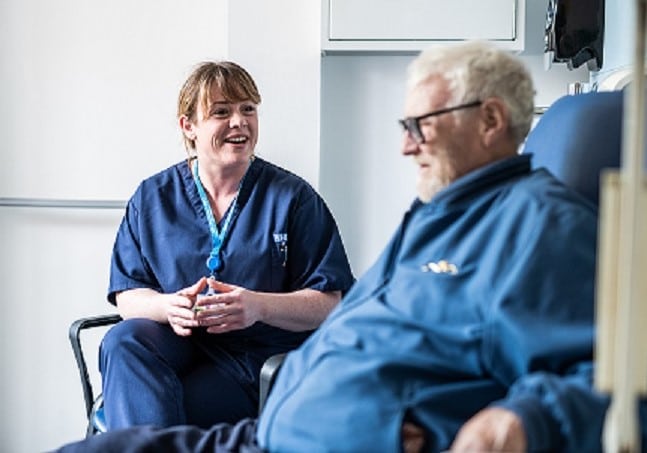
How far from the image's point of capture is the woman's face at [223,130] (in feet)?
7.68

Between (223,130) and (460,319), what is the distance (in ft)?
3.44

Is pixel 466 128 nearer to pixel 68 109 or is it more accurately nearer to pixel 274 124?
pixel 274 124

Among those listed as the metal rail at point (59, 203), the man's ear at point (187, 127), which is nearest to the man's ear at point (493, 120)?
the man's ear at point (187, 127)

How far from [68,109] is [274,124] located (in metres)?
0.76

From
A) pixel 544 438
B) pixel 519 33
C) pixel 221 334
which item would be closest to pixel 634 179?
pixel 544 438

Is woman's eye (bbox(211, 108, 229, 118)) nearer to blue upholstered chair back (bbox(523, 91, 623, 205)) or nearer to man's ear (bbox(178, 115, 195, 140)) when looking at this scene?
man's ear (bbox(178, 115, 195, 140))

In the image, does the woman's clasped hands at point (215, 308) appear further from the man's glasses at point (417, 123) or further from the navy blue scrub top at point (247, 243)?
the man's glasses at point (417, 123)

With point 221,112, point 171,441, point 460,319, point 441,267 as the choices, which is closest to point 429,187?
point 441,267

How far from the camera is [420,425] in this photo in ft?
4.72

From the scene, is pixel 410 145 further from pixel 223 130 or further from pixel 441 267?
pixel 223 130

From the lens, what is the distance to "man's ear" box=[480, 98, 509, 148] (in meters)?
1.63

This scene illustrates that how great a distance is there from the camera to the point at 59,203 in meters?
3.15

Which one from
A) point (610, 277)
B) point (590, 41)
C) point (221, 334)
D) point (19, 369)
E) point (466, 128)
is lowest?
point (19, 369)

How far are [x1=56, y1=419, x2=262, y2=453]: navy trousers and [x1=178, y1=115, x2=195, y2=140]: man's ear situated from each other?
0.96 m
